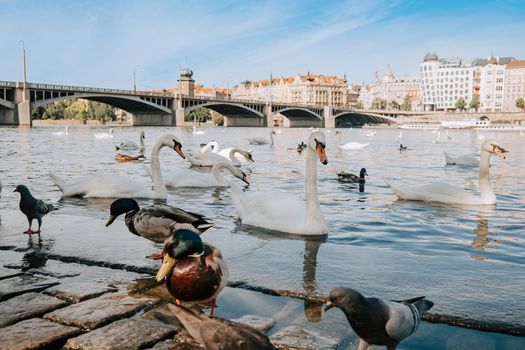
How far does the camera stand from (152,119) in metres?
83.5

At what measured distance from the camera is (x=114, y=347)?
2629 millimetres

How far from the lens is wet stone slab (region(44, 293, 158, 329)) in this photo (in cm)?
298

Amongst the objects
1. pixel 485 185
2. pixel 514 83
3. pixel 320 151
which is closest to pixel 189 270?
pixel 320 151

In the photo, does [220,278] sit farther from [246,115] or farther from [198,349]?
[246,115]

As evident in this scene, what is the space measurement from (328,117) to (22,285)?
351 ft

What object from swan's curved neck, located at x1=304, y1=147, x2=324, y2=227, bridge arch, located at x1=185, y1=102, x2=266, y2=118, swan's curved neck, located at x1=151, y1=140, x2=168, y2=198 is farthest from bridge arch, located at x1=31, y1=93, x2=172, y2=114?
swan's curved neck, located at x1=304, y1=147, x2=324, y2=227

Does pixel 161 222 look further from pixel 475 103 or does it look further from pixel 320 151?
pixel 475 103

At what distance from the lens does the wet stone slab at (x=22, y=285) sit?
3.46m

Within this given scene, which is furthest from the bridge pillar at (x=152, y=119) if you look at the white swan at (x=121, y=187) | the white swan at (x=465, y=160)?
the white swan at (x=121, y=187)

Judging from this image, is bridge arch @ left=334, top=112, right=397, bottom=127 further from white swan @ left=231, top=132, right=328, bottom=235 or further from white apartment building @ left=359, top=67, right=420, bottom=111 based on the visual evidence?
white swan @ left=231, top=132, right=328, bottom=235

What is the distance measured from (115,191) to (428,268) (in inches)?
222

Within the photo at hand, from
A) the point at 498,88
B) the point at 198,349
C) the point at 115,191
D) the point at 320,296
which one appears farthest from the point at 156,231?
the point at 498,88

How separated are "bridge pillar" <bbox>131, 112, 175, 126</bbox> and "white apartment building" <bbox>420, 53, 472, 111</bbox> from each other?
100401mm

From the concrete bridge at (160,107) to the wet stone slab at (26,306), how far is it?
2234 inches
